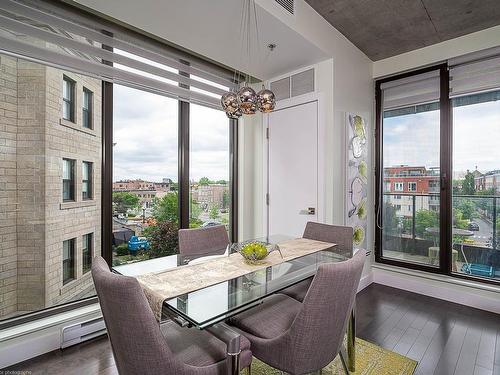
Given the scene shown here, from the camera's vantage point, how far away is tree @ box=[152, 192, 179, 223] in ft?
9.59

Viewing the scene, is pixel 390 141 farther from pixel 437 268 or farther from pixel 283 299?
pixel 283 299

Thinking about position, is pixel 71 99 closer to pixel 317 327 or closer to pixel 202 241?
pixel 202 241

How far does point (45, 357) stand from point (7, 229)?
994mm

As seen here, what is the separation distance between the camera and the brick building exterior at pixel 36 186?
2.02 metres

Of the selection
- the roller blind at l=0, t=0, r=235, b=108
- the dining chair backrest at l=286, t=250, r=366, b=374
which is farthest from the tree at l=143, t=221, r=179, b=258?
the dining chair backrest at l=286, t=250, r=366, b=374

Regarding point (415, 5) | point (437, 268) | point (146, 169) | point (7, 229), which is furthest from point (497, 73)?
point (7, 229)

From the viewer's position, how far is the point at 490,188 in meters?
2.99

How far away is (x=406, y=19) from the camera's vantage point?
2.76 metres

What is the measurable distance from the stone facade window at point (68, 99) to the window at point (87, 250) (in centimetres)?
102

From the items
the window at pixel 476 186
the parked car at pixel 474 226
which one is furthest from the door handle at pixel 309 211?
the parked car at pixel 474 226

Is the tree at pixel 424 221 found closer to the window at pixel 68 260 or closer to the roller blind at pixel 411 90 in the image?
the roller blind at pixel 411 90

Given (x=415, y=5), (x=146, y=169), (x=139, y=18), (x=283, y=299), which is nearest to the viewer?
(x=283, y=299)

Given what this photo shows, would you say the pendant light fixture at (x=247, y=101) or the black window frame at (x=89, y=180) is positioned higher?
the pendant light fixture at (x=247, y=101)

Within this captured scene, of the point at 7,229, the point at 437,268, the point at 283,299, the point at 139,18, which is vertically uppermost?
the point at 139,18
